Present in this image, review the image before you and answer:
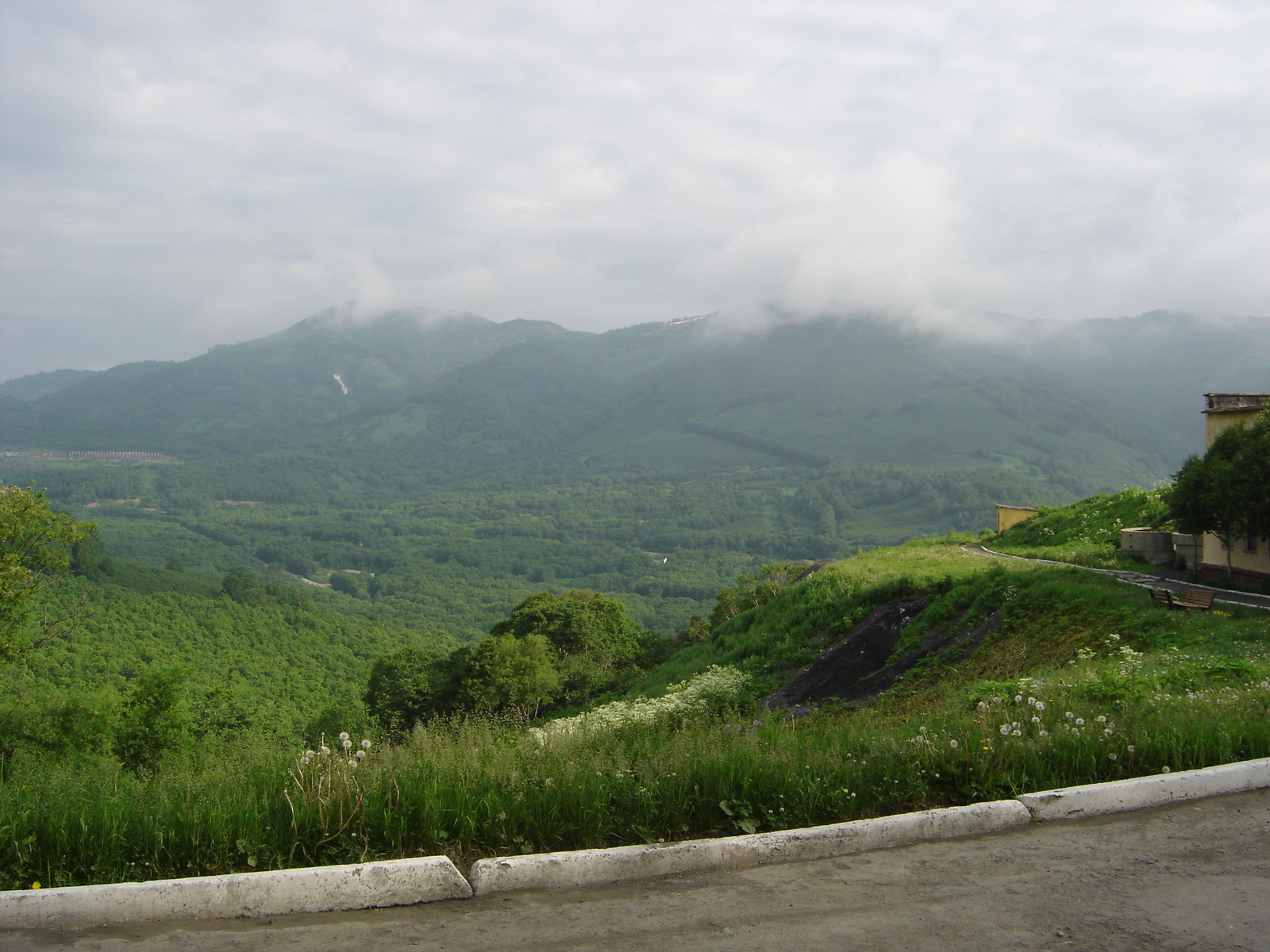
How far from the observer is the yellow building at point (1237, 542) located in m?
20.5

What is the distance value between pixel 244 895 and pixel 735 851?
265cm

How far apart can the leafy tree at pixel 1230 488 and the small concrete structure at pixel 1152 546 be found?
2.79 m

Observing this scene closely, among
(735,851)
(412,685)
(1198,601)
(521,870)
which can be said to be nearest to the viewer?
(521,870)

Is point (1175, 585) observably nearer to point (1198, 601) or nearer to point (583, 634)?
point (1198, 601)

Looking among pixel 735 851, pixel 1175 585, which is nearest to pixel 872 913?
pixel 735 851

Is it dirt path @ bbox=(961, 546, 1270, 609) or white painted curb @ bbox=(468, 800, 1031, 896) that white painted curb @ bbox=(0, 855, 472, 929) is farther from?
dirt path @ bbox=(961, 546, 1270, 609)

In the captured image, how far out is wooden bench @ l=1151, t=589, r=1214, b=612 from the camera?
15695 mm

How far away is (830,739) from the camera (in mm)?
6660

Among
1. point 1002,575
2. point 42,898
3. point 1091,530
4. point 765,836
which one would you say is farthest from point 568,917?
point 1091,530

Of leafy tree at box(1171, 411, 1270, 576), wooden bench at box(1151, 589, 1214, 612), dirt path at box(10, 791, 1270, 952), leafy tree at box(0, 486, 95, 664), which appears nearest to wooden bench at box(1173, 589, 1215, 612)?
wooden bench at box(1151, 589, 1214, 612)

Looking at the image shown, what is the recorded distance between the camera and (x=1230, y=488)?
754 inches

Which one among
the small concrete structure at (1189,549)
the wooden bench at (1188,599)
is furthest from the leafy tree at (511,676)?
the wooden bench at (1188,599)

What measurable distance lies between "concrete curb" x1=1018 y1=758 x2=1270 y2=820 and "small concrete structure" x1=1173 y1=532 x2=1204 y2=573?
19774 millimetres

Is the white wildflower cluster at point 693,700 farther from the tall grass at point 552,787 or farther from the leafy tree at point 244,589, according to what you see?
the leafy tree at point 244,589
